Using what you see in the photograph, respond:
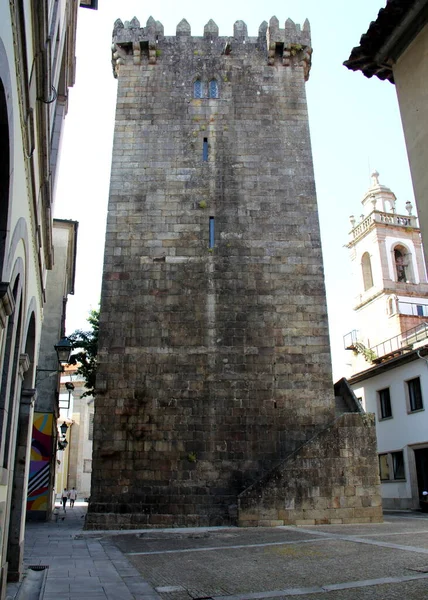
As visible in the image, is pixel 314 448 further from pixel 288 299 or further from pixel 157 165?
pixel 157 165

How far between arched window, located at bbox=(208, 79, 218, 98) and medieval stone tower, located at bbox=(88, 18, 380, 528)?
7cm

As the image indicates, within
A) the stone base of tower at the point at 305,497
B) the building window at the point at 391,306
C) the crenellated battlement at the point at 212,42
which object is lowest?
the stone base of tower at the point at 305,497

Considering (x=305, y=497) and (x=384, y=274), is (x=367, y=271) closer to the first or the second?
(x=384, y=274)

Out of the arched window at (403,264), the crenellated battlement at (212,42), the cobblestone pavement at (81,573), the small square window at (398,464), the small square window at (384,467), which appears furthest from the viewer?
the arched window at (403,264)

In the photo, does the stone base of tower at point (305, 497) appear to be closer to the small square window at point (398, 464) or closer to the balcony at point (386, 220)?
the small square window at point (398, 464)

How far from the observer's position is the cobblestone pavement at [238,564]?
627 cm

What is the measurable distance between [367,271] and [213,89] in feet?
69.7

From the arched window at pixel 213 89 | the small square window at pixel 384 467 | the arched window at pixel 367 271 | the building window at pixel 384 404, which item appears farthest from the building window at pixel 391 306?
the arched window at pixel 213 89

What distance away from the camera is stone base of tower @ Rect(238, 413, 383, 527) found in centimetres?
1348

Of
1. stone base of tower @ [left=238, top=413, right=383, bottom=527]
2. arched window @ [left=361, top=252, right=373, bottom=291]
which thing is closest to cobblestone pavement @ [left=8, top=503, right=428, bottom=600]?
stone base of tower @ [left=238, top=413, right=383, bottom=527]

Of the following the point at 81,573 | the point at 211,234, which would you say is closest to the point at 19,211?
the point at 81,573

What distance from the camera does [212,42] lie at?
19.2 metres

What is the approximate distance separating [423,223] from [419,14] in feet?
7.40

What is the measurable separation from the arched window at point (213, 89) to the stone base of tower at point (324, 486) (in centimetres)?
1146
